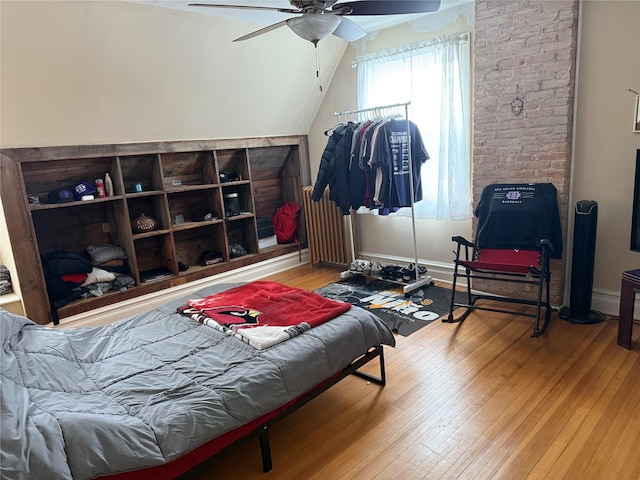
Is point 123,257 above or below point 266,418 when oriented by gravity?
above

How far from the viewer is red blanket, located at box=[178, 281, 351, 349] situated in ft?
7.40

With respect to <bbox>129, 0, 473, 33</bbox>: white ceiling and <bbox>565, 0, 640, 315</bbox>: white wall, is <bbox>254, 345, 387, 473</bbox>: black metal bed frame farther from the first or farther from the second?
<bbox>129, 0, 473, 33</bbox>: white ceiling

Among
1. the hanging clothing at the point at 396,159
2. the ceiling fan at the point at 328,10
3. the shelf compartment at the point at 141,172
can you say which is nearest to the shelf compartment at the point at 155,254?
the shelf compartment at the point at 141,172

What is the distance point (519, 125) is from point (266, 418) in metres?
2.82

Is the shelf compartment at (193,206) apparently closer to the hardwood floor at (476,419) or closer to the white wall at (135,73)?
the white wall at (135,73)

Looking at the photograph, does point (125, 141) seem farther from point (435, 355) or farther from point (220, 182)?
point (435, 355)

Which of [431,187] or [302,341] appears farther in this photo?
[431,187]

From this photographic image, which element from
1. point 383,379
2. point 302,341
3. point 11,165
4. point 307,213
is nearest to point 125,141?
point 11,165

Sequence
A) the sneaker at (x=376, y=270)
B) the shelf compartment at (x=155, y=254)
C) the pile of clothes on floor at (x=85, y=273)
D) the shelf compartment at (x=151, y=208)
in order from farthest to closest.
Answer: the sneaker at (x=376, y=270) < the shelf compartment at (x=155, y=254) < the shelf compartment at (x=151, y=208) < the pile of clothes on floor at (x=85, y=273)

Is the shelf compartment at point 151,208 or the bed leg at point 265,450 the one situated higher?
the shelf compartment at point 151,208

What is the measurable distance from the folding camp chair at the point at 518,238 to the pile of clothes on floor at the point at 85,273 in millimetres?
2910

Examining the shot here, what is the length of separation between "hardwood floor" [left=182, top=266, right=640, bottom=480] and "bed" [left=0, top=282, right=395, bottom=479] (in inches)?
7.8

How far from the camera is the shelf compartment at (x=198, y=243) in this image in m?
4.67

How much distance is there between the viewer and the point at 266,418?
197 cm
